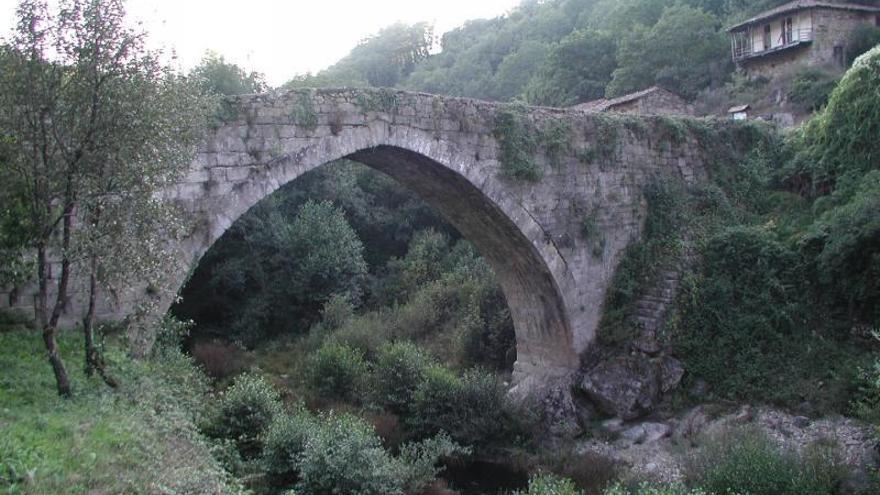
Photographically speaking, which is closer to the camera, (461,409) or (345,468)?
(345,468)

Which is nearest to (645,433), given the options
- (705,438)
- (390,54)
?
(705,438)

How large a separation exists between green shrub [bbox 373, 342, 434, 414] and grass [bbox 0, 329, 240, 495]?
18.3 feet

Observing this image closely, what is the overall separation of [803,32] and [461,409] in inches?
838

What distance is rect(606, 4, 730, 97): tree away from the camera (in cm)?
2700

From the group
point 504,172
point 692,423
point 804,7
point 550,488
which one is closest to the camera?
point 550,488

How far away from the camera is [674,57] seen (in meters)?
27.3

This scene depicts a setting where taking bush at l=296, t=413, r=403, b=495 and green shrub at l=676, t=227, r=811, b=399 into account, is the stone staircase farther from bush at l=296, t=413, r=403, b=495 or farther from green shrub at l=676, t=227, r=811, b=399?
bush at l=296, t=413, r=403, b=495

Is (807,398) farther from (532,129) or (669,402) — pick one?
(532,129)

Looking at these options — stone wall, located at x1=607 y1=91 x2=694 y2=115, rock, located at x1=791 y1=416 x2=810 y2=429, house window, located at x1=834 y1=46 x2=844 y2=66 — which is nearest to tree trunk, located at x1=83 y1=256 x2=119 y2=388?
rock, located at x1=791 y1=416 x2=810 y2=429

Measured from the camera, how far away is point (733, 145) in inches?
544

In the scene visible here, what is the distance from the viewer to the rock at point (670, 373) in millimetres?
11258

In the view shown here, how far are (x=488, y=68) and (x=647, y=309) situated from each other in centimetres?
2736

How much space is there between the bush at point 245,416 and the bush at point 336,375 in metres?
3.24

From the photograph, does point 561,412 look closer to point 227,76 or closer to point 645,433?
point 645,433
